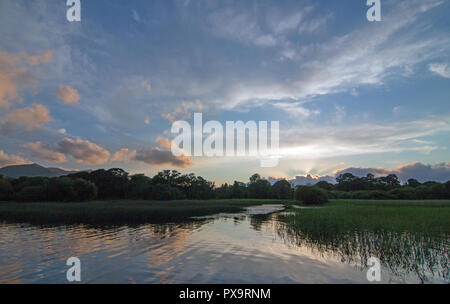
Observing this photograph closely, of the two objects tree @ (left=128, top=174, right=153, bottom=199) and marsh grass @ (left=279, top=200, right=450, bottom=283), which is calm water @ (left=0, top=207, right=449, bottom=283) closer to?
marsh grass @ (left=279, top=200, right=450, bottom=283)

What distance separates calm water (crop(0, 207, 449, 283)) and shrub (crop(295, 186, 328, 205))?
212ft

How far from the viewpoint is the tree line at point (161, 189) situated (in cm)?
7975

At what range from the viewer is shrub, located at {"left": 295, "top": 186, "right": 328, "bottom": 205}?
8219cm

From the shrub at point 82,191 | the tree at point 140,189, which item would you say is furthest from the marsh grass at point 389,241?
the tree at point 140,189

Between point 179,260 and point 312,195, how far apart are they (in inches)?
3041

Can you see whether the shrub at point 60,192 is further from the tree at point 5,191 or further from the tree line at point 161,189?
the tree at point 5,191

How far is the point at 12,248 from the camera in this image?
18016 millimetres

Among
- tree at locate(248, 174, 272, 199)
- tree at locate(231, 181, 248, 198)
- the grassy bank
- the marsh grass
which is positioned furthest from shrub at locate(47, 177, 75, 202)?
tree at locate(248, 174, 272, 199)

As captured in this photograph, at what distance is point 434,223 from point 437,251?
11193 millimetres

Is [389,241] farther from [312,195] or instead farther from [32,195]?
[32,195]

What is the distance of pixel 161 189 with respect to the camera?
106875mm

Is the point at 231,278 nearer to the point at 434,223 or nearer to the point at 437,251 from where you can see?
the point at 437,251

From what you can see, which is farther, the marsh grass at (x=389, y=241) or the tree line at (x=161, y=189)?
the tree line at (x=161, y=189)
